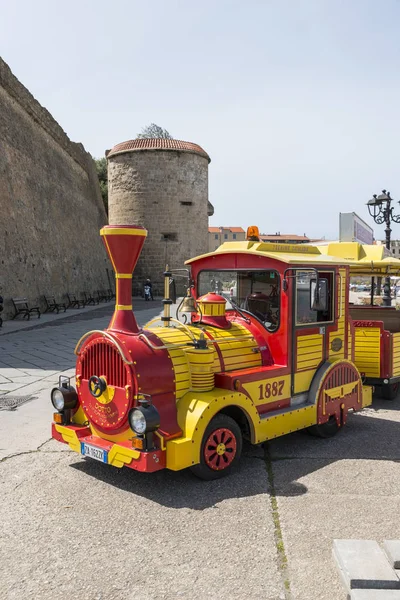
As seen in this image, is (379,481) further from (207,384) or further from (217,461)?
(207,384)

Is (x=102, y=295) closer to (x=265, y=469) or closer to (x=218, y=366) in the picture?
(x=218, y=366)

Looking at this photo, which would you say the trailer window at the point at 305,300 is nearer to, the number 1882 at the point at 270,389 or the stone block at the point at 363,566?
the number 1882 at the point at 270,389

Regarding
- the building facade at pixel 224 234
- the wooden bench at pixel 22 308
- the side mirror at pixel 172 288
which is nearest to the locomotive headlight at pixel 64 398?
the side mirror at pixel 172 288

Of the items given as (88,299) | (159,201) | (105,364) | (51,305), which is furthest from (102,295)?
(105,364)

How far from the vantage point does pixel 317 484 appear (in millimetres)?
4328

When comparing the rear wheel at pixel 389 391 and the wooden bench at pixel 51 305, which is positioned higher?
the wooden bench at pixel 51 305

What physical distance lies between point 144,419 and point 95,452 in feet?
2.30

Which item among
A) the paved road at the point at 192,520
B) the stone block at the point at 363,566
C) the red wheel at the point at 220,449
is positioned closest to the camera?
the stone block at the point at 363,566

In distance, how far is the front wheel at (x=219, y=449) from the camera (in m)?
4.29

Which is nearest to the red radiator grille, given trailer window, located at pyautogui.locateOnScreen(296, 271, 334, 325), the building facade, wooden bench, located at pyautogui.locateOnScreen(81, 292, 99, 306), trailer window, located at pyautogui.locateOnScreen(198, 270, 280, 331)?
trailer window, located at pyautogui.locateOnScreen(198, 270, 280, 331)

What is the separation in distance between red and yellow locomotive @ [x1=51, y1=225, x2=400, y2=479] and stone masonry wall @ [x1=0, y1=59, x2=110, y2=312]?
12.3 meters

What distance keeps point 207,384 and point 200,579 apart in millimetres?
1725

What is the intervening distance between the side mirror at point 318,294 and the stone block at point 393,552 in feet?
8.39

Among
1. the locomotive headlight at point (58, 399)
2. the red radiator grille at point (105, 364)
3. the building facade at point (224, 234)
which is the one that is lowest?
the locomotive headlight at point (58, 399)
